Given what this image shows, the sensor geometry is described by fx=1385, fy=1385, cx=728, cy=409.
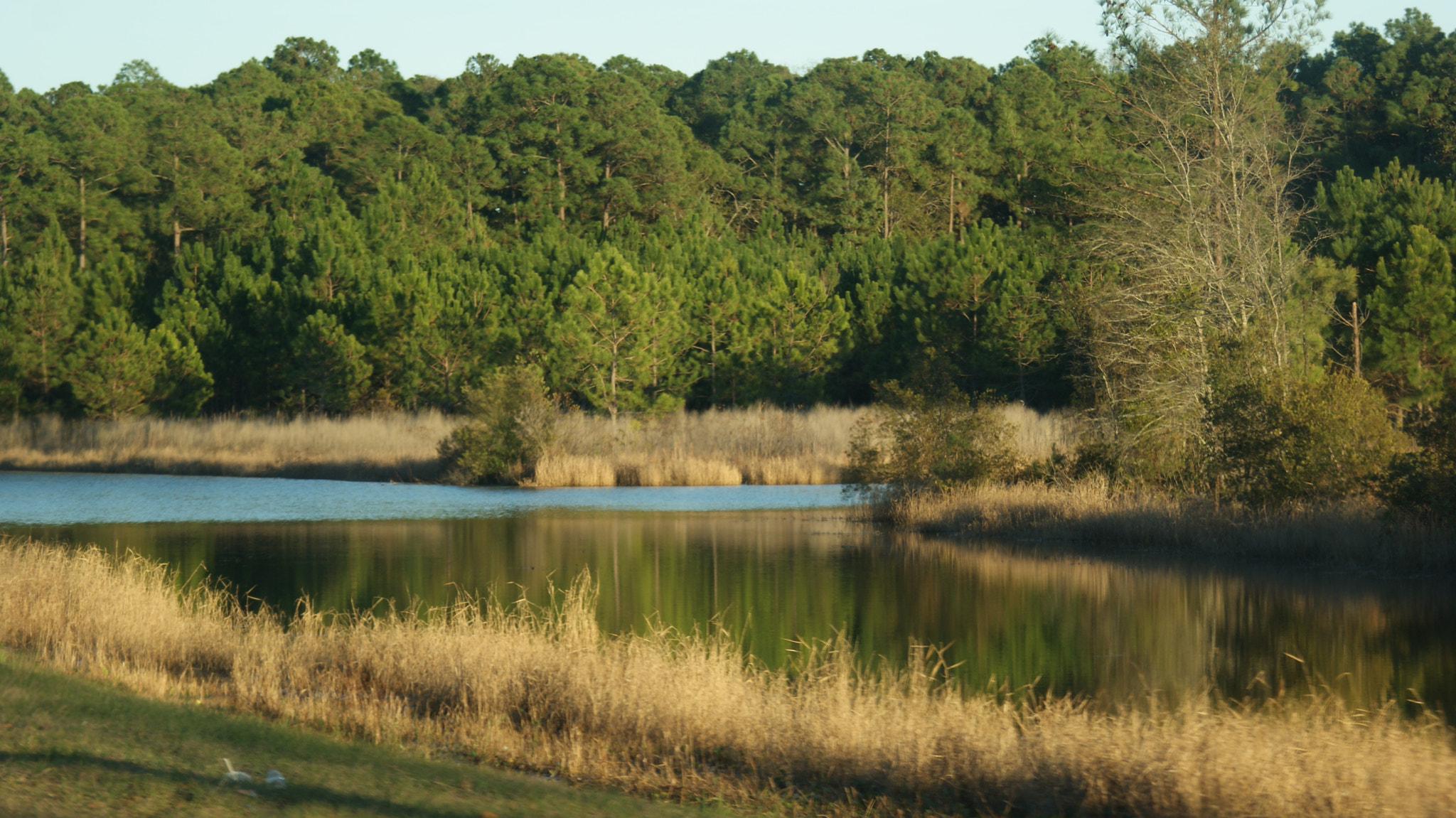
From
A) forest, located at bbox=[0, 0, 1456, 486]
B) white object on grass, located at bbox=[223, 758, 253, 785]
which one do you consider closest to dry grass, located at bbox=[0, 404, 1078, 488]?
forest, located at bbox=[0, 0, 1456, 486]

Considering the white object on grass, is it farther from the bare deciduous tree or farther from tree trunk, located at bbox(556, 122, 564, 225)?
tree trunk, located at bbox(556, 122, 564, 225)

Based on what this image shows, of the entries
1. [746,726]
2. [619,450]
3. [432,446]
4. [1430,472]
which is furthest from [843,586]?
[432,446]

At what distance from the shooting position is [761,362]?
52.1m

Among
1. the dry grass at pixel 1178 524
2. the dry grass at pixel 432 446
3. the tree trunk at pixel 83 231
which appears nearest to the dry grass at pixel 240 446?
the dry grass at pixel 432 446

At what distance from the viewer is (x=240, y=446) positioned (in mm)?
46250

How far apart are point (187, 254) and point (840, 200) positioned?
29638mm

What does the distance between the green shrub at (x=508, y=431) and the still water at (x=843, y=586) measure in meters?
6.09

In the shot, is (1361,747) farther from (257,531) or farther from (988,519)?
(257,531)

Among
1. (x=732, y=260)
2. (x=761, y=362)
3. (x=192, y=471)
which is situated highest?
(x=732, y=260)

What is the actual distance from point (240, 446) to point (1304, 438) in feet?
114

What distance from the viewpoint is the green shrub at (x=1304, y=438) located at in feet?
73.9

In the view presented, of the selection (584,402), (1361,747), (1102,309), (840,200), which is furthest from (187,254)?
(1361,747)

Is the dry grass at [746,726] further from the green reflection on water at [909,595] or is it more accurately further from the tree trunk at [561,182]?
the tree trunk at [561,182]

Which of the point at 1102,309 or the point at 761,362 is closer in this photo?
the point at 1102,309
